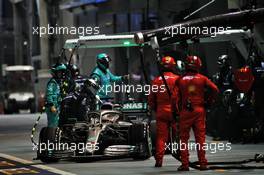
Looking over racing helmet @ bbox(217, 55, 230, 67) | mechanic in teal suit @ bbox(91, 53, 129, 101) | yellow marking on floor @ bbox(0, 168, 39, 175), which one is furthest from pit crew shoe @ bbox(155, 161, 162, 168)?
racing helmet @ bbox(217, 55, 230, 67)

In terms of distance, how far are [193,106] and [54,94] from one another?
4855mm

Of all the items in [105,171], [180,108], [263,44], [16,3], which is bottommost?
[105,171]

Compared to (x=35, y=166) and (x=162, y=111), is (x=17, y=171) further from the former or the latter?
(x=162, y=111)

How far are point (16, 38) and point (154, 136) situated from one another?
52.8m

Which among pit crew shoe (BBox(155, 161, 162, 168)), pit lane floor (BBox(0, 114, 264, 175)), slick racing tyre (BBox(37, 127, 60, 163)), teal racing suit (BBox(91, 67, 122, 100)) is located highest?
teal racing suit (BBox(91, 67, 122, 100))

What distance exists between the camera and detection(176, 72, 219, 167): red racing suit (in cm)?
1330

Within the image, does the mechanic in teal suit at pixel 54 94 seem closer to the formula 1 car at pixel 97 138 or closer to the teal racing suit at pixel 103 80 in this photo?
the teal racing suit at pixel 103 80

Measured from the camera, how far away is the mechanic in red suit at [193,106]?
1330 centimetres

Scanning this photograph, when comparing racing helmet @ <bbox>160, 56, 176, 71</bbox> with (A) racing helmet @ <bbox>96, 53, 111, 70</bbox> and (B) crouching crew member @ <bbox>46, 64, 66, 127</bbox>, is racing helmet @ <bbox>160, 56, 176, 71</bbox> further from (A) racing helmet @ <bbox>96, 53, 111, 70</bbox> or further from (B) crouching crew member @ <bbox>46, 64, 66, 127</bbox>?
(B) crouching crew member @ <bbox>46, 64, 66, 127</bbox>

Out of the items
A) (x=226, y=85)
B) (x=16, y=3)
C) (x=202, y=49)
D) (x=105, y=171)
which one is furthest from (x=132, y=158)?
(x=16, y=3)

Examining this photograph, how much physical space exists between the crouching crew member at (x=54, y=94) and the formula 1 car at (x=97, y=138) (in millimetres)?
1393

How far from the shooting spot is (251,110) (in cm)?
1880

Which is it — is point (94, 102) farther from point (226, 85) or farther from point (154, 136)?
point (226, 85)

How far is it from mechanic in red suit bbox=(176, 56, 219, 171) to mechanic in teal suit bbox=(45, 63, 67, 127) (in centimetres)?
457
